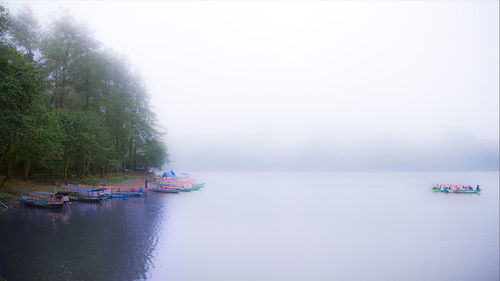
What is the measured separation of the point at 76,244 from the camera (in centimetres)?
1717

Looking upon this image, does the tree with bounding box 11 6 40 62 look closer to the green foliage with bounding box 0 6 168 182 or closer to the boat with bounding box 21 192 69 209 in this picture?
the green foliage with bounding box 0 6 168 182

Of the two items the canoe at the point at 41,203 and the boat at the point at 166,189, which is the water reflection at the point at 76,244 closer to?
the canoe at the point at 41,203

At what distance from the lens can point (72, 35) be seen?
1795 inches

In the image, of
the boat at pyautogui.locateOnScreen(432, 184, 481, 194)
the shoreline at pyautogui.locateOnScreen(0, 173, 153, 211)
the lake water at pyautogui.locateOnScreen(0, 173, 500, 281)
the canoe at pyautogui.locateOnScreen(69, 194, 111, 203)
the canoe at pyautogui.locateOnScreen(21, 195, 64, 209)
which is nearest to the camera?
the lake water at pyautogui.locateOnScreen(0, 173, 500, 281)

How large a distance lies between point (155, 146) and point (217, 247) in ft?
175

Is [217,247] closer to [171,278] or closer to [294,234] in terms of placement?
[171,278]

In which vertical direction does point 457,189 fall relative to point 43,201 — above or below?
below

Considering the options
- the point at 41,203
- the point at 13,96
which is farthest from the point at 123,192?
the point at 13,96

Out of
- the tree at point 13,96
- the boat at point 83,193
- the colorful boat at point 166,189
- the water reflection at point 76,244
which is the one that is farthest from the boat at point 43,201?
the colorful boat at point 166,189

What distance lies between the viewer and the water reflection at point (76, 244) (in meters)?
13.2

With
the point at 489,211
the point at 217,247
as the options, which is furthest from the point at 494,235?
the point at 217,247

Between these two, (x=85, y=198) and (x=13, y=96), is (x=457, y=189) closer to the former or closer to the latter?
(x=85, y=198)

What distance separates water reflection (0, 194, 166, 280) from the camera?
13250mm

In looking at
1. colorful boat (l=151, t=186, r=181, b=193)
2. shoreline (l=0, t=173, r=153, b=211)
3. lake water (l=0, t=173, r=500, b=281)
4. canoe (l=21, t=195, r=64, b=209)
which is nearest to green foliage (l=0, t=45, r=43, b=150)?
lake water (l=0, t=173, r=500, b=281)
